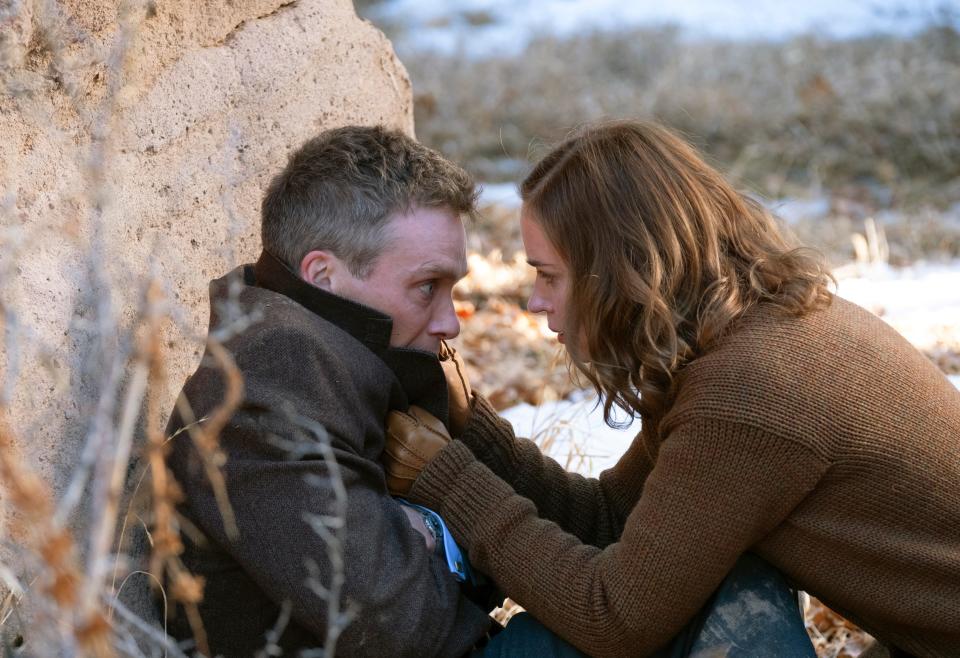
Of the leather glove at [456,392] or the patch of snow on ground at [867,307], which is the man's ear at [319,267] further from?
the patch of snow on ground at [867,307]

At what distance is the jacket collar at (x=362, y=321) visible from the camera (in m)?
2.47

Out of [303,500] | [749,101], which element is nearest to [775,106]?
[749,101]

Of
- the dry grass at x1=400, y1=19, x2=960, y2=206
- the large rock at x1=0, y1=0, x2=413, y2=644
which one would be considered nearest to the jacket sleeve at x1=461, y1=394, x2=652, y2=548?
the large rock at x1=0, y1=0, x2=413, y2=644

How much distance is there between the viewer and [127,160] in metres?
2.50

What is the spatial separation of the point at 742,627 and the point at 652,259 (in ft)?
2.42

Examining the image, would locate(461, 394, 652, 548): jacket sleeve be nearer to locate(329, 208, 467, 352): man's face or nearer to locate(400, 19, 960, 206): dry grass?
locate(329, 208, 467, 352): man's face

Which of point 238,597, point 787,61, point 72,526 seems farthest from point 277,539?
point 787,61

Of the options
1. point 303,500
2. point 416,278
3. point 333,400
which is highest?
point 416,278

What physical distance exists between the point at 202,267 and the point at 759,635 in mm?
1547

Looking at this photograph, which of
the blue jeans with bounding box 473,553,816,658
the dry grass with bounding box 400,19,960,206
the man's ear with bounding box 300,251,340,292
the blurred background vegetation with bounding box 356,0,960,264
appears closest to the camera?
the blue jeans with bounding box 473,553,816,658

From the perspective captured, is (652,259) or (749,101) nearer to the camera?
(652,259)

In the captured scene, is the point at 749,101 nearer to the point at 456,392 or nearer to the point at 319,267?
the point at 456,392

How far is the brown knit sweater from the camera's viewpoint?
212cm

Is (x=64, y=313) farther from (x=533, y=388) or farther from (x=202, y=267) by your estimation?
(x=533, y=388)
